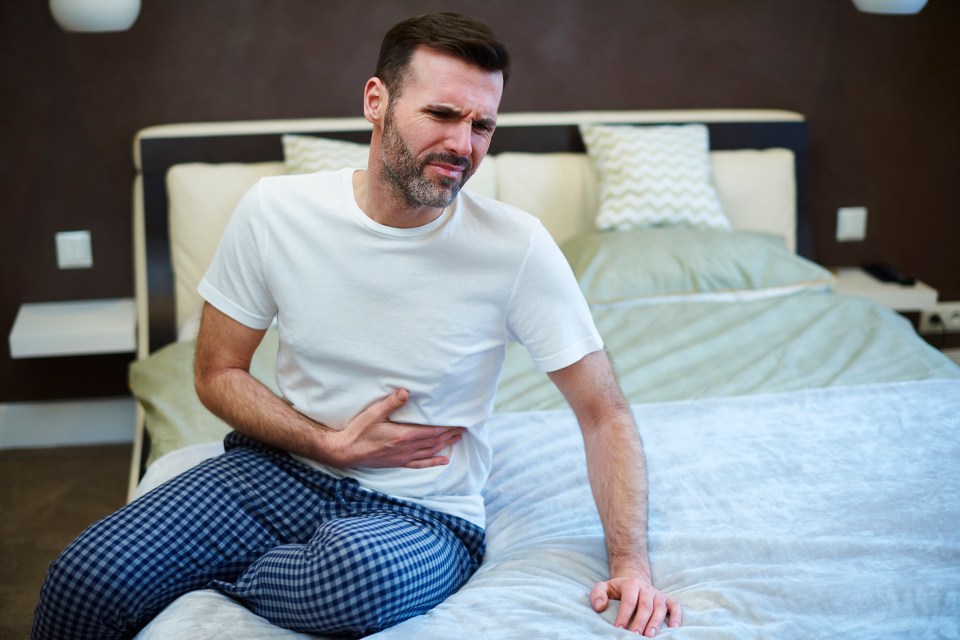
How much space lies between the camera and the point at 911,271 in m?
3.38

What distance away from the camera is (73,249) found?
289 cm

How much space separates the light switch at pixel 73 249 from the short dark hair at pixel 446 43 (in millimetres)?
1777

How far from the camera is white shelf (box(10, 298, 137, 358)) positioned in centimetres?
266

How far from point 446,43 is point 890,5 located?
1.79 m

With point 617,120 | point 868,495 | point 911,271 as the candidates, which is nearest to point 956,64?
point 911,271

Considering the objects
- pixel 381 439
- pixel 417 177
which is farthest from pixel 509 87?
pixel 381 439

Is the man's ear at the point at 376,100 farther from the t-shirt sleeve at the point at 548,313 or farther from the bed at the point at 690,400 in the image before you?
the bed at the point at 690,400

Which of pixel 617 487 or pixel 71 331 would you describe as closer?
pixel 617 487

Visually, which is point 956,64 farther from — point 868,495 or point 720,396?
point 868,495

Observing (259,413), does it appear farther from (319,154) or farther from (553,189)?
(553,189)

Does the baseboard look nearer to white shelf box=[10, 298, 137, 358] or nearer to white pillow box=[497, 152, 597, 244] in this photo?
white shelf box=[10, 298, 137, 358]

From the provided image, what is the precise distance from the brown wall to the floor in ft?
0.71

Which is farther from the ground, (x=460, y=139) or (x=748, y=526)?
(x=460, y=139)

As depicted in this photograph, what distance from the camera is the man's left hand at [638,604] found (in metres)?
1.26
